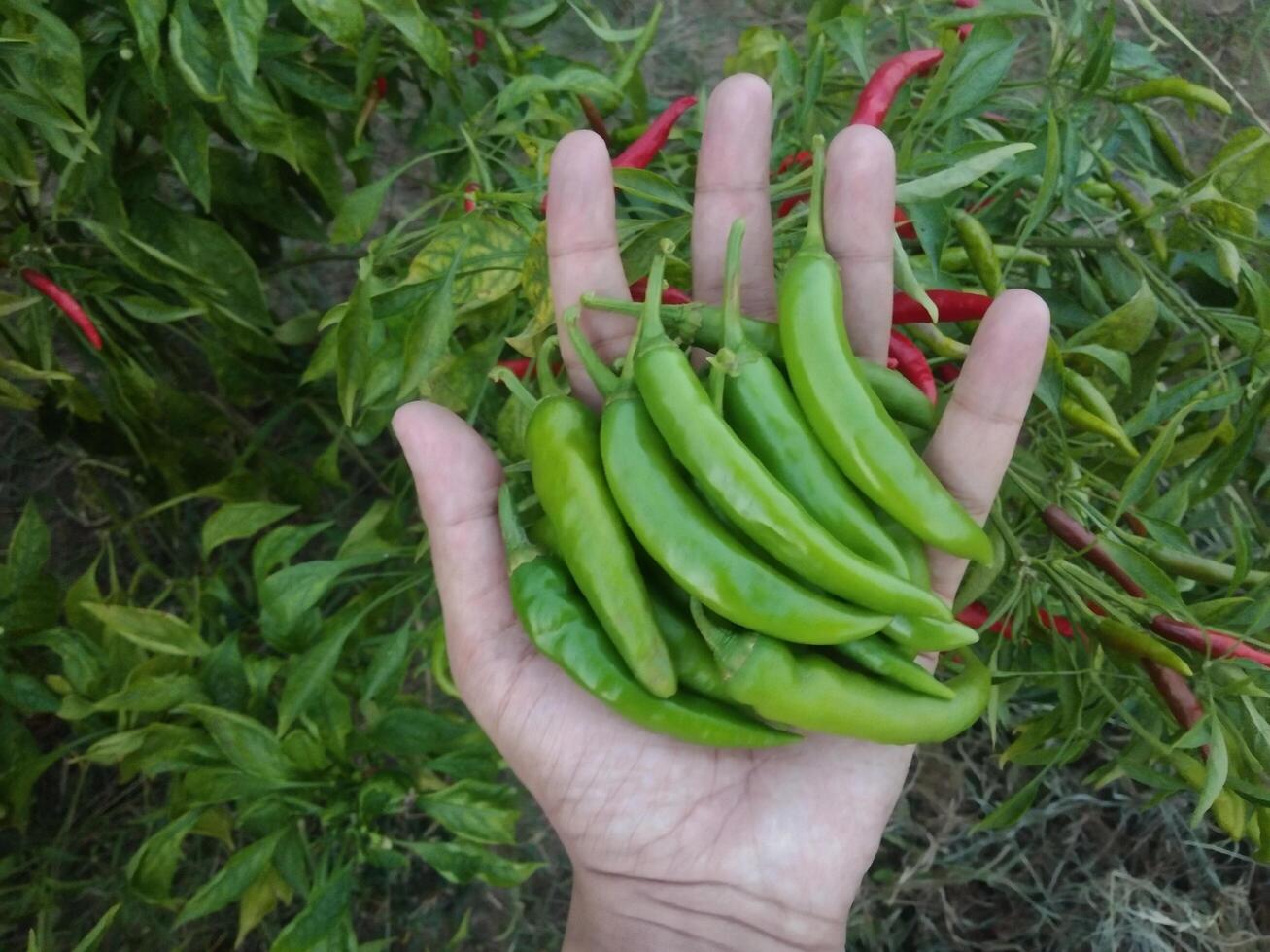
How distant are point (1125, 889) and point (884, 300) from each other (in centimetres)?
224

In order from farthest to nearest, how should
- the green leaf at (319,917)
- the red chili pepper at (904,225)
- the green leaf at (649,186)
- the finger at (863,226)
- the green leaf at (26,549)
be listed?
the green leaf at (26,549), the green leaf at (319,917), the red chili pepper at (904,225), the green leaf at (649,186), the finger at (863,226)

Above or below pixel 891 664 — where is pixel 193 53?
above

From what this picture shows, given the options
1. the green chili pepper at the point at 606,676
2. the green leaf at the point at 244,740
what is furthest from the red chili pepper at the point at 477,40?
the green leaf at the point at 244,740

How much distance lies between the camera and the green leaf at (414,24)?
76.6 inches

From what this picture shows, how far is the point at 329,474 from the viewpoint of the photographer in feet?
9.01

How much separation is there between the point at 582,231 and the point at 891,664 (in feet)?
3.12

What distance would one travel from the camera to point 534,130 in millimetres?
2486

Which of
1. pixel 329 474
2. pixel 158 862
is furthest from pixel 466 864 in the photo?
pixel 329 474

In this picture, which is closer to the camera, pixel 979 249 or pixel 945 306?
pixel 979 249

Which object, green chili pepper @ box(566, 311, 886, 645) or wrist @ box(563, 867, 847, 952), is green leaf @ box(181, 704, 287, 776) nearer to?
wrist @ box(563, 867, 847, 952)

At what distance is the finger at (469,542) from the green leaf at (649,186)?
563 mm

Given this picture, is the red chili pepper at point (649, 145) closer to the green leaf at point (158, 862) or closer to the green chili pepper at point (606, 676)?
the green chili pepper at point (606, 676)

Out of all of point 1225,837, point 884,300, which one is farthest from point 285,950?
point 1225,837

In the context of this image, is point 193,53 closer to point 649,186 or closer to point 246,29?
point 246,29
